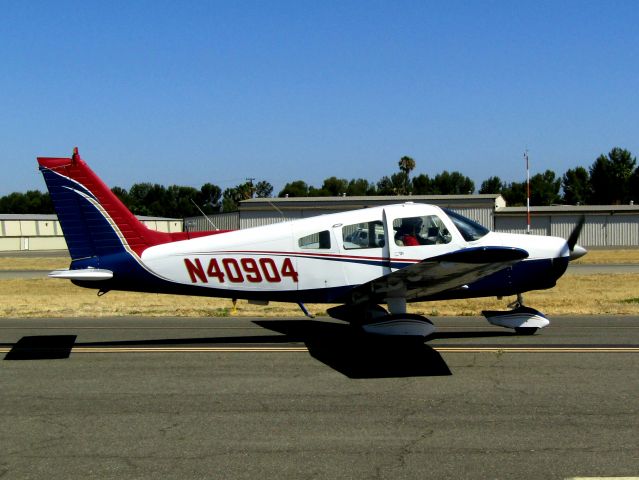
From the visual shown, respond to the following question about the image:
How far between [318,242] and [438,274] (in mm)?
2054

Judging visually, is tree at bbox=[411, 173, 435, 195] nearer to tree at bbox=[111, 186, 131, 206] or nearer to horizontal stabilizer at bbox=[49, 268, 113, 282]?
tree at bbox=[111, 186, 131, 206]

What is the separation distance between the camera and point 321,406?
6.94m

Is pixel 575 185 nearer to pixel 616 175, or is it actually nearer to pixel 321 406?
pixel 616 175

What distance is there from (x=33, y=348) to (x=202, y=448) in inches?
238

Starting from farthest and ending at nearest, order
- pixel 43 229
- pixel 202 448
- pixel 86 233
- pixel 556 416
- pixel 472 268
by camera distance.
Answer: pixel 43 229, pixel 86 233, pixel 472 268, pixel 556 416, pixel 202 448

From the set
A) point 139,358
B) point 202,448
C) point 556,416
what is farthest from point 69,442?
point 556,416

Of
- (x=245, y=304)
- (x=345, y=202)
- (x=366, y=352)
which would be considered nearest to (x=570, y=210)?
(x=345, y=202)

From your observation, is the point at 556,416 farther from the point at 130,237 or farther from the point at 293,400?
the point at 130,237

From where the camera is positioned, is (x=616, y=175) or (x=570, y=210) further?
(x=616, y=175)

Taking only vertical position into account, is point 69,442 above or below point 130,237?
below

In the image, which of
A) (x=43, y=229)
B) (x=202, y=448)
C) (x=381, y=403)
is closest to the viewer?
(x=202, y=448)

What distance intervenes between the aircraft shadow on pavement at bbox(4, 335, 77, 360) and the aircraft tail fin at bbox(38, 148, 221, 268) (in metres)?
1.42

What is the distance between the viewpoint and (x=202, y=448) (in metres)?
5.64

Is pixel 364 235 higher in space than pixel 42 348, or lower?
higher
